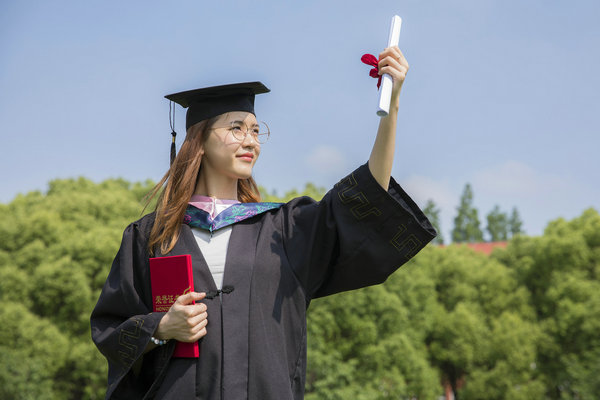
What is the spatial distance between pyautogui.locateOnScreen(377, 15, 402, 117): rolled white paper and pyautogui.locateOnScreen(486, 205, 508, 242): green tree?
64072 millimetres

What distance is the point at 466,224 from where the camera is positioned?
201 feet

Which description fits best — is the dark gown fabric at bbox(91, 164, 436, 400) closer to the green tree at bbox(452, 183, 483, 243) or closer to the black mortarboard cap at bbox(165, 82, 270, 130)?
the black mortarboard cap at bbox(165, 82, 270, 130)

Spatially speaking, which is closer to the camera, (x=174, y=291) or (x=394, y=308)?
(x=174, y=291)

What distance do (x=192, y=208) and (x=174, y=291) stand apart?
43 cm

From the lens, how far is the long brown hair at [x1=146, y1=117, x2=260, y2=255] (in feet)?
9.32

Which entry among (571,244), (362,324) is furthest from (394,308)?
(571,244)

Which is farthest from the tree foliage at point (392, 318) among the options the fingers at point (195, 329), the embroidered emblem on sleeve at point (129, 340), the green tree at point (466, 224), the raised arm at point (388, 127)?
the green tree at point (466, 224)

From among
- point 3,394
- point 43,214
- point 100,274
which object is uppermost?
point 43,214

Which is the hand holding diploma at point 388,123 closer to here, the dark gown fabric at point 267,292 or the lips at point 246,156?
the dark gown fabric at point 267,292

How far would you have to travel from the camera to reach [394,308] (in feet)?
71.9

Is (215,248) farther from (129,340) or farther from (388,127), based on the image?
(388,127)

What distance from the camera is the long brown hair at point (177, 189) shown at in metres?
2.84

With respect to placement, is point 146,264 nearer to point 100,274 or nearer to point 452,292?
point 100,274

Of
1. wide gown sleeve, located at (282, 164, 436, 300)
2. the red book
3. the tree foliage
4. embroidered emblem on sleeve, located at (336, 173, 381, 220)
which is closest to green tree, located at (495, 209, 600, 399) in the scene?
the tree foliage
